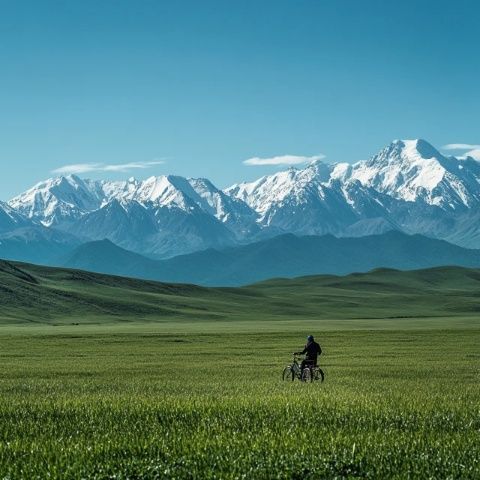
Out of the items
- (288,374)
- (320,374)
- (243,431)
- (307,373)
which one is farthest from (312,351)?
(243,431)

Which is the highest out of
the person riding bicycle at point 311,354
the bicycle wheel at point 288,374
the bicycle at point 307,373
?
the person riding bicycle at point 311,354

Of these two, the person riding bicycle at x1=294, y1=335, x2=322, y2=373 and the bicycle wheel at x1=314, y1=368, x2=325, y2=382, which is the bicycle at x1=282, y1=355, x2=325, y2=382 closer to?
the bicycle wheel at x1=314, y1=368, x2=325, y2=382

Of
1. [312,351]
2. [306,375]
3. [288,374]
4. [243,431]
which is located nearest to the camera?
[243,431]

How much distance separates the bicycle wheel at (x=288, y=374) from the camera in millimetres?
43347

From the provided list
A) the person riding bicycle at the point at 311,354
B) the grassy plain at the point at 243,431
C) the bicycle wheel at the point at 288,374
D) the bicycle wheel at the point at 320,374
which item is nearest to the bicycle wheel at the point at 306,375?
the person riding bicycle at the point at 311,354

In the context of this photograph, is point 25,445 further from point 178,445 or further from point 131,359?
point 131,359

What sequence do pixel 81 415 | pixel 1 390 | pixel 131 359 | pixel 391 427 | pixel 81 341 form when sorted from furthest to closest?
pixel 81 341 < pixel 131 359 < pixel 1 390 < pixel 81 415 < pixel 391 427

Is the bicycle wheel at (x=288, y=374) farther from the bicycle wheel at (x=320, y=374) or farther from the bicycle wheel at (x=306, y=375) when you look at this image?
the bicycle wheel at (x=320, y=374)

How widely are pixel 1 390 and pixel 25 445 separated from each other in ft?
59.5

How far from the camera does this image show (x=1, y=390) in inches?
1400

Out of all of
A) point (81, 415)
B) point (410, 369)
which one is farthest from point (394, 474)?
point (410, 369)

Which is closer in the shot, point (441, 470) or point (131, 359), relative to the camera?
point (441, 470)

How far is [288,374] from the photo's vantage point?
44.3 metres

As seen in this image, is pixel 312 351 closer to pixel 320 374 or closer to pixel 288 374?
pixel 320 374
